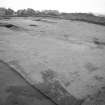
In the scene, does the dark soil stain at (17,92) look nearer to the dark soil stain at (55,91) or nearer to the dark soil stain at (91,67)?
the dark soil stain at (55,91)

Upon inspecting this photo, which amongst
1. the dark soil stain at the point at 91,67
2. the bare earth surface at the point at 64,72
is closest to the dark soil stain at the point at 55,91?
the bare earth surface at the point at 64,72

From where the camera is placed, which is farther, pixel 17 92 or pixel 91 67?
pixel 91 67

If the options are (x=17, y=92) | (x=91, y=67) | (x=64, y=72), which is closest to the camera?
(x=17, y=92)

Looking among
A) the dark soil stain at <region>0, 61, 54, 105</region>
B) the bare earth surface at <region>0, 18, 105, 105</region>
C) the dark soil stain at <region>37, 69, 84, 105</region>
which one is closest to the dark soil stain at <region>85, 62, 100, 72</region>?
the bare earth surface at <region>0, 18, 105, 105</region>

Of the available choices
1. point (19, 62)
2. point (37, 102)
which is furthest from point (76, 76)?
point (19, 62)

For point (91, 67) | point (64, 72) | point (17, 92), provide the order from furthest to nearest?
1. point (91, 67)
2. point (64, 72)
3. point (17, 92)

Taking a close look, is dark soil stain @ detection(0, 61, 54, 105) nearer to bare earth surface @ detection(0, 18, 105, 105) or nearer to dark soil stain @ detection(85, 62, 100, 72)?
bare earth surface @ detection(0, 18, 105, 105)

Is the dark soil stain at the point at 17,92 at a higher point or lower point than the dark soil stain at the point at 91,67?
lower

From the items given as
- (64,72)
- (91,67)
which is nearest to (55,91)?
(64,72)

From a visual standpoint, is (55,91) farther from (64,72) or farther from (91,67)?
(91,67)

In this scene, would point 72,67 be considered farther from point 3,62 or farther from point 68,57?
point 3,62

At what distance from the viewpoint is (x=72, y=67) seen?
1.57 metres

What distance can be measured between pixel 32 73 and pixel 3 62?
0.56 meters

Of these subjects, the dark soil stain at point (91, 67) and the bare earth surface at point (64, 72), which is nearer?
the bare earth surface at point (64, 72)
